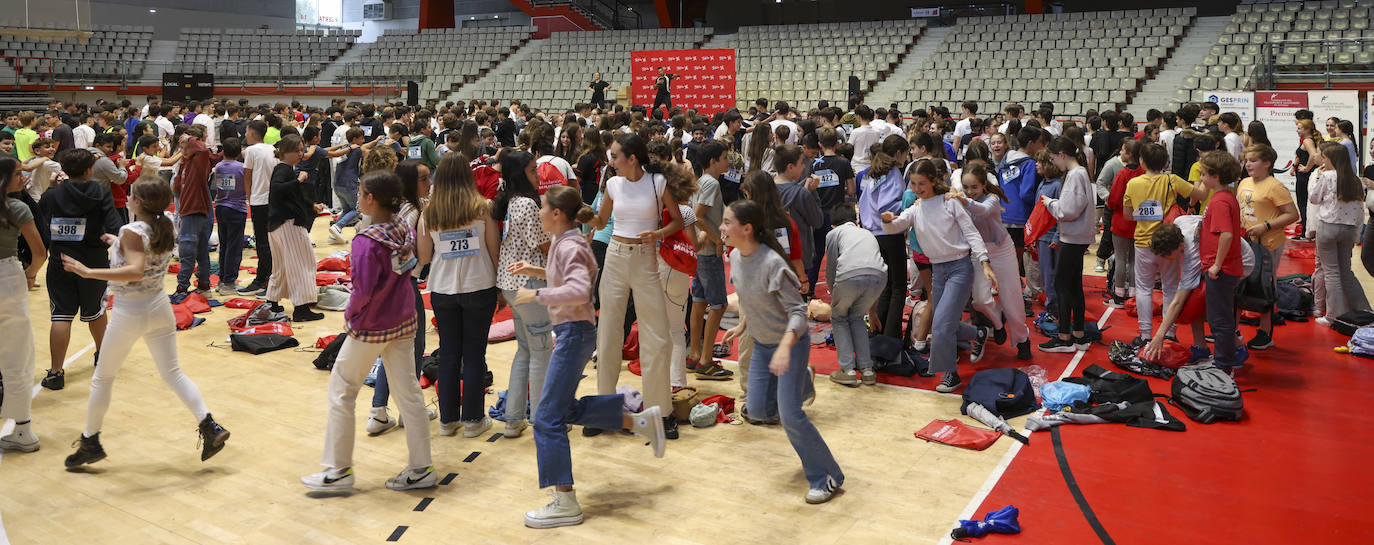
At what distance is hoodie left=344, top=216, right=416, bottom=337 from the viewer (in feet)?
14.3

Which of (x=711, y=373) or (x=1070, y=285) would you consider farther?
(x=1070, y=285)

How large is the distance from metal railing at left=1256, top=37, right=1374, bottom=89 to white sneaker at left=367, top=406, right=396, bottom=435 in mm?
14755

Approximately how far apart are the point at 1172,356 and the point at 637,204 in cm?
382

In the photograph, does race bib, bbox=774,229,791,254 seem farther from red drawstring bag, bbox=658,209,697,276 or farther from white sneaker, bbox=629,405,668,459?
white sneaker, bbox=629,405,668,459

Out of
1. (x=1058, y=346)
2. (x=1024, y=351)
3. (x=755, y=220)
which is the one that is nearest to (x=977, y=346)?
(x=1024, y=351)

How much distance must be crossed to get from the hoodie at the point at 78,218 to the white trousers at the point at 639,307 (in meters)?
3.00

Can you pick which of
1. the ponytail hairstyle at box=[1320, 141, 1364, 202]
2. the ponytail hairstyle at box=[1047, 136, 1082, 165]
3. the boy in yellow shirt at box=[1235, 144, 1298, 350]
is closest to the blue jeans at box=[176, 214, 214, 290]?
the ponytail hairstyle at box=[1047, 136, 1082, 165]

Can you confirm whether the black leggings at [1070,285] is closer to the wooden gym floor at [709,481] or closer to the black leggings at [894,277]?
the wooden gym floor at [709,481]

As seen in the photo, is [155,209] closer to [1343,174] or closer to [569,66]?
[1343,174]

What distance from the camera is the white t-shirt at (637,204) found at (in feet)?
17.3

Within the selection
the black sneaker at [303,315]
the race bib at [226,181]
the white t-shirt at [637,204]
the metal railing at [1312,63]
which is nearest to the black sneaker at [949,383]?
the white t-shirt at [637,204]

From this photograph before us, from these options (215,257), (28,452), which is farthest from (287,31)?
(28,452)

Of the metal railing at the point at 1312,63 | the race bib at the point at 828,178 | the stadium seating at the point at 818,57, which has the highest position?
the stadium seating at the point at 818,57

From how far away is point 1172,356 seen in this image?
6.61 meters
